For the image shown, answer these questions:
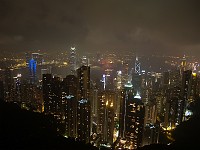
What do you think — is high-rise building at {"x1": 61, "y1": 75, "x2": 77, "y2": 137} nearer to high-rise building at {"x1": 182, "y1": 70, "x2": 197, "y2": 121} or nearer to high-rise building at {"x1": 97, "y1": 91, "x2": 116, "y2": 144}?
high-rise building at {"x1": 97, "y1": 91, "x2": 116, "y2": 144}

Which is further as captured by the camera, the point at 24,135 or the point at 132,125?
the point at 132,125

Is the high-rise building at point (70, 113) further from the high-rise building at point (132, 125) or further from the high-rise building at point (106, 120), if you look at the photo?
the high-rise building at point (132, 125)

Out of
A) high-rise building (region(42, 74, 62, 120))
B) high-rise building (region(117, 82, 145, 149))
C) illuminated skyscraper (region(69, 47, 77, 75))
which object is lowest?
high-rise building (region(117, 82, 145, 149))

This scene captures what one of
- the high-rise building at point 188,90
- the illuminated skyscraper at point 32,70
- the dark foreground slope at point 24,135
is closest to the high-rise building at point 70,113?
the dark foreground slope at point 24,135

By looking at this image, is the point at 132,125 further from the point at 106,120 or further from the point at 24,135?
the point at 24,135

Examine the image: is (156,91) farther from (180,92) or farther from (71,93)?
(71,93)

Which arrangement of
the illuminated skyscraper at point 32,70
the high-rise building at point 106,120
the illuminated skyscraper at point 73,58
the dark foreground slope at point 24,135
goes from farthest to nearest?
the illuminated skyscraper at point 73,58, the illuminated skyscraper at point 32,70, the high-rise building at point 106,120, the dark foreground slope at point 24,135

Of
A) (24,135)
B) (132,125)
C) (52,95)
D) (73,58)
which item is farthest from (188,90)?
(24,135)

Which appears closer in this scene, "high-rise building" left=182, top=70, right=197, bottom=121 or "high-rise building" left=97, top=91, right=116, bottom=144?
"high-rise building" left=97, top=91, right=116, bottom=144

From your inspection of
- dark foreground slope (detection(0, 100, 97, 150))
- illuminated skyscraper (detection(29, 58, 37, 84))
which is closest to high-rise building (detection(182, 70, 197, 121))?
dark foreground slope (detection(0, 100, 97, 150))
